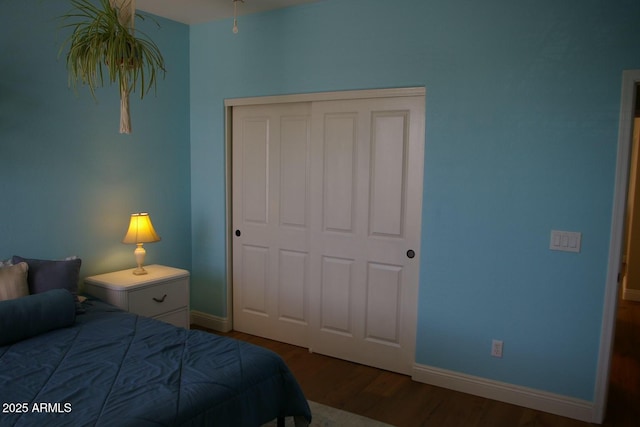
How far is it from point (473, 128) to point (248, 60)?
1927 mm

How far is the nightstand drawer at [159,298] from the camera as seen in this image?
3.20 m

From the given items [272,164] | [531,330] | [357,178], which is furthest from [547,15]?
[272,164]

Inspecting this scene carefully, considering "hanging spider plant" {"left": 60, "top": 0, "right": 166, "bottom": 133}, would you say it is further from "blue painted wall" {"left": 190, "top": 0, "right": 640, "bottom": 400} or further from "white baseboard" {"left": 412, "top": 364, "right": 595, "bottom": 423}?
"white baseboard" {"left": 412, "top": 364, "right": 595, "bottom": 423}

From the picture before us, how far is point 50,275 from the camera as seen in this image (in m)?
2.72

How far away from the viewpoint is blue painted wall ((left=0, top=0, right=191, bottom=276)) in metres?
2.90

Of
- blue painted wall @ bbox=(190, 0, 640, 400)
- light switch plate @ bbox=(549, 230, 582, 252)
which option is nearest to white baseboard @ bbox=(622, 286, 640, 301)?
blue painted wall @ bbox=(190, 0, 640, 400)

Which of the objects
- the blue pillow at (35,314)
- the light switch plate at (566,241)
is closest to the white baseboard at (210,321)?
the blue pillow at (35,314)

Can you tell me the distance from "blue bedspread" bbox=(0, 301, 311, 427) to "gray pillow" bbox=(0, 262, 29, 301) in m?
0.35

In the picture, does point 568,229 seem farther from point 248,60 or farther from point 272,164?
point 248,60

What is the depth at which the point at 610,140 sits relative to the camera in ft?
8.45

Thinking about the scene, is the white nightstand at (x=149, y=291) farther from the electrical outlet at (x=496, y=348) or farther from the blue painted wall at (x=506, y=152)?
the electrical outlet at (x=496, y=348)

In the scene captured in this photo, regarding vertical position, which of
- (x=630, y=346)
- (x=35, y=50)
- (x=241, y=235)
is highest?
(x=35, y=50)

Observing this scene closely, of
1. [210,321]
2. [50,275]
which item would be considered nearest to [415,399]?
[210,321]

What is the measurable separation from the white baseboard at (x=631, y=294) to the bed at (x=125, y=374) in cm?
508
